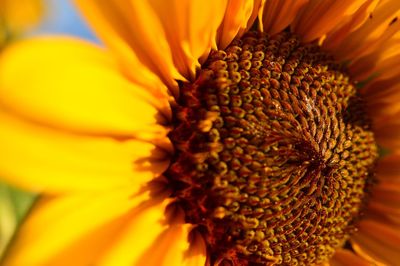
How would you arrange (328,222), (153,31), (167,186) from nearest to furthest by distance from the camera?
(153,31)
(167,186)
(328,222)

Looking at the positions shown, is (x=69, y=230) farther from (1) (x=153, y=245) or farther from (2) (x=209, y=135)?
(2) (x=209, y=135)

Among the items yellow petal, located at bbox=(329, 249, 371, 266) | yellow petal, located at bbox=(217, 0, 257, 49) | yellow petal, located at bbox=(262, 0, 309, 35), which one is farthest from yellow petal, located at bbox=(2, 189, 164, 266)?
yellow petal, located at bbox=(329, 249, 371, 266)

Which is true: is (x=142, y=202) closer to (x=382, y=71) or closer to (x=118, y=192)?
(x=118, y=192)

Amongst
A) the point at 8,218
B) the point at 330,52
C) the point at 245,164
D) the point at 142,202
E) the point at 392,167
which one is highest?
the point at 330,52

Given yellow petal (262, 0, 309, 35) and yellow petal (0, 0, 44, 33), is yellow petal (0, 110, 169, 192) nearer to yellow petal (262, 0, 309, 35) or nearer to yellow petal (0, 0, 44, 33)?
yellow petal (262, 0, 309, 35)

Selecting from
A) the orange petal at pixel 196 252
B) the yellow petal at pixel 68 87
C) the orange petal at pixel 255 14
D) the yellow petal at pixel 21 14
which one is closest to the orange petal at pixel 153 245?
the orange petal at pixel 196 252

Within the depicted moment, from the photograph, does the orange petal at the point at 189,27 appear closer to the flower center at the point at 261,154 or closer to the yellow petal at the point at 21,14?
the flower center at the point at 261,154

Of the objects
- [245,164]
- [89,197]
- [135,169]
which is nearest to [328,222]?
[245,164]

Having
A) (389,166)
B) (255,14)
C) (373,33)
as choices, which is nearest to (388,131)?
(389,166)
